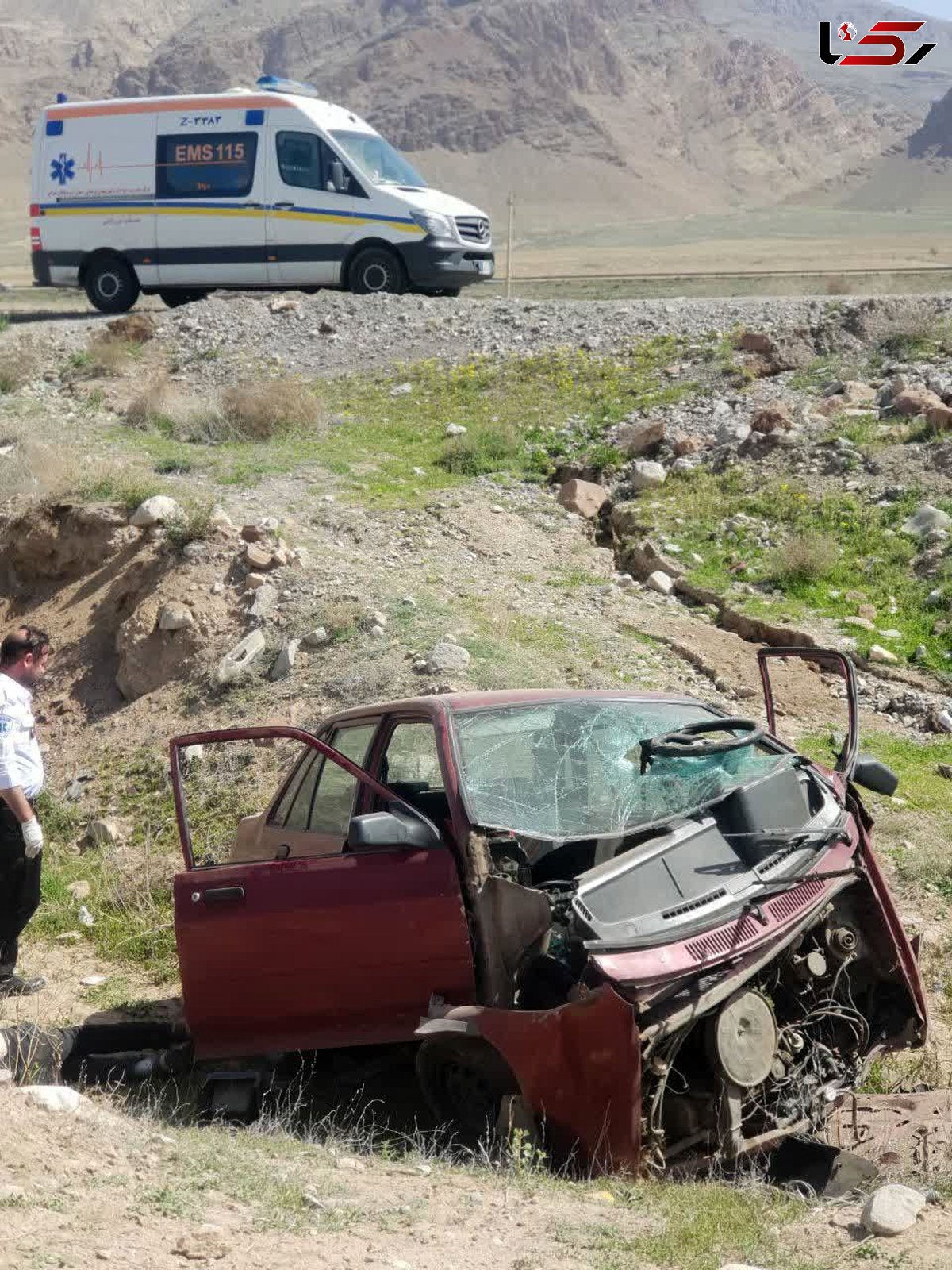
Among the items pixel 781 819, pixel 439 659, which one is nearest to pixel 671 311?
pixel 439 659

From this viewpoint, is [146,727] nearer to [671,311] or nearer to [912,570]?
[912,570]

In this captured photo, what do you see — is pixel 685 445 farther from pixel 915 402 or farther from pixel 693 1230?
pixel 693 1230

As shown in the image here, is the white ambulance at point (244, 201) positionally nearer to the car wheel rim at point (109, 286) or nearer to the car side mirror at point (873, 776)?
the car wheel rim at point (109, 286)

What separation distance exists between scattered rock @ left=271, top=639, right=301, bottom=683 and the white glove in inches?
154

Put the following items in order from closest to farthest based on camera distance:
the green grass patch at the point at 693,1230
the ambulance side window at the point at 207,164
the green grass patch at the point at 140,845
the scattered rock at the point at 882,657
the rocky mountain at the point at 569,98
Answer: the green grass patch at the point at 693,1230 → the green grass patch at the point at 140,845 → the scattered rock at the point at 882,657 → the ambulance side window at the point at 207,164 → the rocky mountain at the point at 569,98

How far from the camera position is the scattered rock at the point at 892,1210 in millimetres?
4070

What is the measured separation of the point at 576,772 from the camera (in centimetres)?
538

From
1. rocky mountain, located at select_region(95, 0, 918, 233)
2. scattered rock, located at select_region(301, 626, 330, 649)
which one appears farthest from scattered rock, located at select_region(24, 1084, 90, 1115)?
rocky mountain, located at select_region(95, 0, 918, 233)

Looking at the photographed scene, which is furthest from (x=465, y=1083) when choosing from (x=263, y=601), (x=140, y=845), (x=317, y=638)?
(x=263, y=601)

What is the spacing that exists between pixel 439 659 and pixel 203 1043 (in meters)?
4.57

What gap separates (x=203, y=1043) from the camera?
18.2 feet

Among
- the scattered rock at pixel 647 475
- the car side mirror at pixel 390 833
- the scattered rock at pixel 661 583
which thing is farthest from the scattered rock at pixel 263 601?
the car side mirror at pixel 390 833

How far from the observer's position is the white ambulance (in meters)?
20.7

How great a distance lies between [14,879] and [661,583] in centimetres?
728
